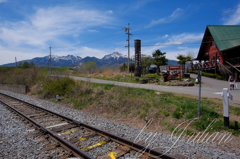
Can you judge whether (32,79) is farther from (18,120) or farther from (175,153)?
(175,153)

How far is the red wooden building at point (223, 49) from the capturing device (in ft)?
83.7

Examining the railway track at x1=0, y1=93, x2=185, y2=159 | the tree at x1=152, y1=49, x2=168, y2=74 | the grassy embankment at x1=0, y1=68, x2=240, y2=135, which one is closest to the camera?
the railway track at x1=0, y1=93, x2=185, y2=159

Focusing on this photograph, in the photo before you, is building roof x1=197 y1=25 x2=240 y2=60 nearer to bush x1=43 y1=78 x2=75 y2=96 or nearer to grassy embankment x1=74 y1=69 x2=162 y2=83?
grassy embankment x1=74 y1=69 x2=162 y2=83

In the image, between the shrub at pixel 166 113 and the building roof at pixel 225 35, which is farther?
the building roof at pixel 225 35

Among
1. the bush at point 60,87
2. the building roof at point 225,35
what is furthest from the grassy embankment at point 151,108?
the building roof at point 225,35

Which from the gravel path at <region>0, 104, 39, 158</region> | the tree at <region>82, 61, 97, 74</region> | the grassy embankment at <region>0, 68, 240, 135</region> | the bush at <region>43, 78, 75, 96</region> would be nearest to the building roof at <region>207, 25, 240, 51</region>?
the grassy embankment at <region>0, 68, 240, 135</region>

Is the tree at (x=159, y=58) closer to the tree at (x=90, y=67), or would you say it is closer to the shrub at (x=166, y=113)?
the tree at (x=90, y=67)

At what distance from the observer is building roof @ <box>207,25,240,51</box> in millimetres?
28845

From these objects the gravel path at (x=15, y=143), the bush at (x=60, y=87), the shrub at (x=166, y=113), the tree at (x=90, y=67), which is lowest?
the gravel path at (x=15, y=143)

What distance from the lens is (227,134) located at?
5.92 meters

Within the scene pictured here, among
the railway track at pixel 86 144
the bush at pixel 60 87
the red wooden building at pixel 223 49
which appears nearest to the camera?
Result: the railway track at pixel 86 144

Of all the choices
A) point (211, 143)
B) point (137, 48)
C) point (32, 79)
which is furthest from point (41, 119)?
point (137, 48)

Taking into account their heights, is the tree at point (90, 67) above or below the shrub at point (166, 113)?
above

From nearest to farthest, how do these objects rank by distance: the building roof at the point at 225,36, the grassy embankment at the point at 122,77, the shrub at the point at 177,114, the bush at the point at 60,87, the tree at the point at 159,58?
the shrub at the point at 177,114 → the bush at the point at 60,87 → the grassy embankment at the point at 122,77 → the building roof at the point at 225,36 → the tree at the point at 159,58
